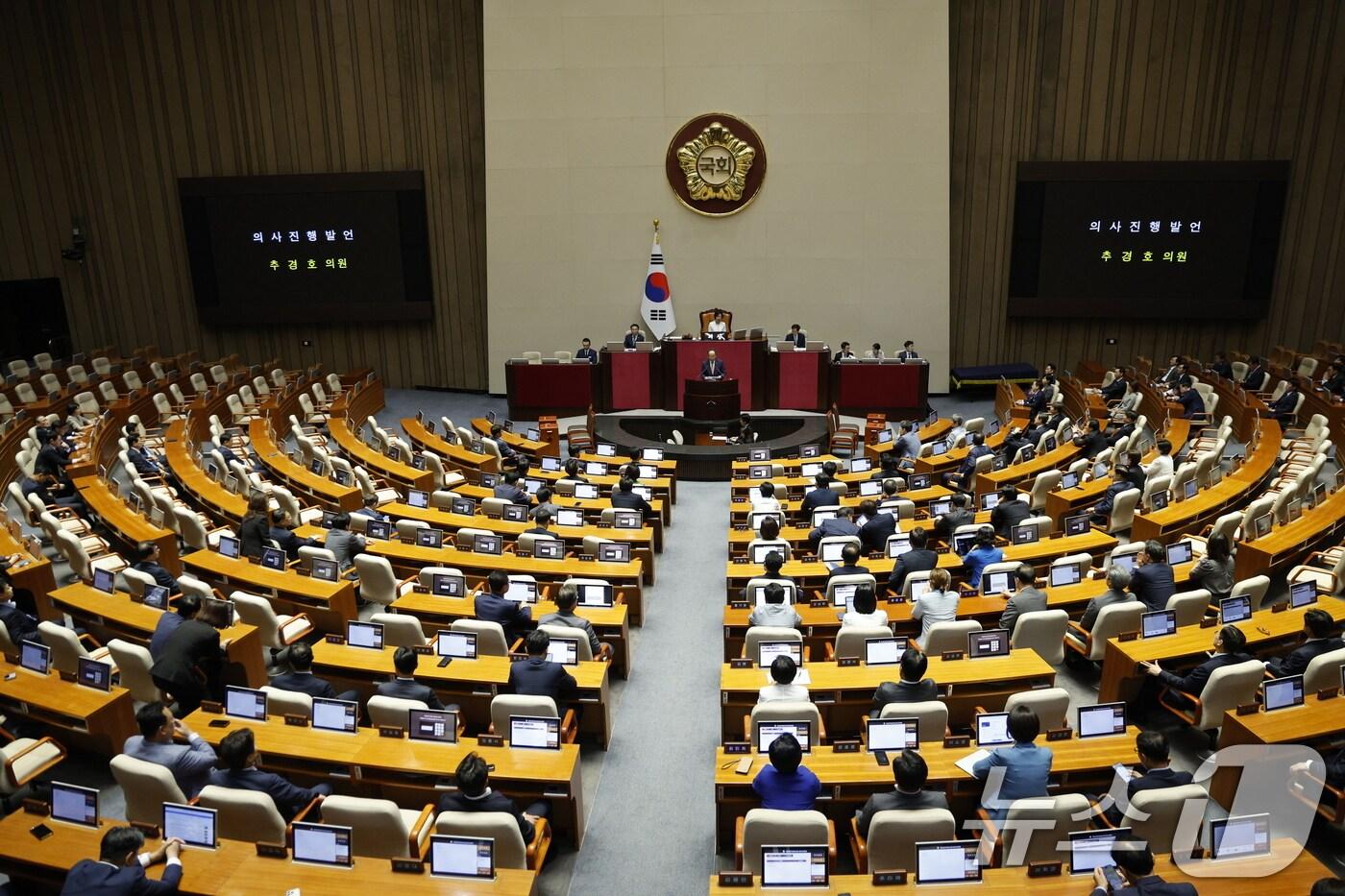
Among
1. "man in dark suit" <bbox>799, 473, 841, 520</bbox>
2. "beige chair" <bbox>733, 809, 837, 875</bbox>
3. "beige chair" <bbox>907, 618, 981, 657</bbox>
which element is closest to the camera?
"beige chair" <bbox>733, 809, 837, 875</bbox>

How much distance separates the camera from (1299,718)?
18.3 feet

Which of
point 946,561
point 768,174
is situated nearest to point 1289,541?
point 946,561

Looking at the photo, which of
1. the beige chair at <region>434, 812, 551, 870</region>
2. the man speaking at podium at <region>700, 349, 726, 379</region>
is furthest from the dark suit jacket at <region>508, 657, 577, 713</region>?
the man speaking at podium at <region>700, 349, 726, 379</region>

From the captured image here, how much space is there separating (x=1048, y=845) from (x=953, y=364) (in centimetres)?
1613

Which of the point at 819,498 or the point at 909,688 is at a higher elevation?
the point at 909,688

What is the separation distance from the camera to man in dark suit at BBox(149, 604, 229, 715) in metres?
6.41

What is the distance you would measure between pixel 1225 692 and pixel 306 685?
5903 millimetres

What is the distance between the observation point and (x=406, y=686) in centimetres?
590

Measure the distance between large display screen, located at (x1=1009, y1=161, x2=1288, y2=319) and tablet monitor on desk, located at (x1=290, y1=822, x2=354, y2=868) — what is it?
17.6 m

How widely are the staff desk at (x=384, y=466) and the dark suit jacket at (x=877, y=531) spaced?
19.4 ft

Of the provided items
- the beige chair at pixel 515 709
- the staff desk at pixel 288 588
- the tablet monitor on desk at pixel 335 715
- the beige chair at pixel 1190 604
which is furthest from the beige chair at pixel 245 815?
the beige chair at pixel 1190 604

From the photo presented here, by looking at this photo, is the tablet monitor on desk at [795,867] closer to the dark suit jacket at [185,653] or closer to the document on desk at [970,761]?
the document on desk at [970,761]

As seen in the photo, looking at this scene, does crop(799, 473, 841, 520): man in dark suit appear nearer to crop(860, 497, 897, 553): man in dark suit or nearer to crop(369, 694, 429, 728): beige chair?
crop(860, 497, 897, 553): man in dark suit

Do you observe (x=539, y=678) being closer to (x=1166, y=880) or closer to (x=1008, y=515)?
(x=1166, y=880)
